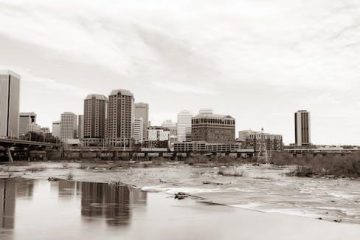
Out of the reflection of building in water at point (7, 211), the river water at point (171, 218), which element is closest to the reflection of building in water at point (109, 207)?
the river water at point (171, 218)

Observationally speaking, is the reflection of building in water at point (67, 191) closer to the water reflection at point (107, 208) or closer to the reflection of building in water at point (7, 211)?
the water reflection at point (107, 208)

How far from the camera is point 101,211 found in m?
31.8

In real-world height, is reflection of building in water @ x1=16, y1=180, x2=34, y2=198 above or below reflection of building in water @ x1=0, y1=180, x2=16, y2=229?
below

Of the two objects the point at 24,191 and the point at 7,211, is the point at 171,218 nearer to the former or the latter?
the point at 7,211

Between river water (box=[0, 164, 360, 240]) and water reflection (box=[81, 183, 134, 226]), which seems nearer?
river water (box=[0, 164, 360, 240])

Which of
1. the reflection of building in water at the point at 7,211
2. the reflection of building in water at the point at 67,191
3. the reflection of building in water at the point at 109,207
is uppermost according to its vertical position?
the reflection of building in water at the point at 7,211

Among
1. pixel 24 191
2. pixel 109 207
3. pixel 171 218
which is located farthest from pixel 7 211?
pixel 24 191

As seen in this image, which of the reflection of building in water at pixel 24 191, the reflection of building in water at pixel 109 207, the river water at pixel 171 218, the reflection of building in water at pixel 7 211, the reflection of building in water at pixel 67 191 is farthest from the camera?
the reflection of building in water at pixel 67 191

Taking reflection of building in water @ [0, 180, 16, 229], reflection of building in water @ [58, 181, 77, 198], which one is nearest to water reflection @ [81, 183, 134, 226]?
reflection of building in water @ [58, 181, 77, 198]

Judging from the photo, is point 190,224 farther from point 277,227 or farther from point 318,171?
point 318,171

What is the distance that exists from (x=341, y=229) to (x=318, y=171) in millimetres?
80549

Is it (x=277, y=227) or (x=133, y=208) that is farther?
(x=133, y=208)

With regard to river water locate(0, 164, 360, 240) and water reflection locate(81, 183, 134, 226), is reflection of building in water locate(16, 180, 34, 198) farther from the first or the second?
water reflection locate(81, 183, 134, 226)

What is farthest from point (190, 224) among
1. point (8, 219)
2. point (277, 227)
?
point (8, 219)
